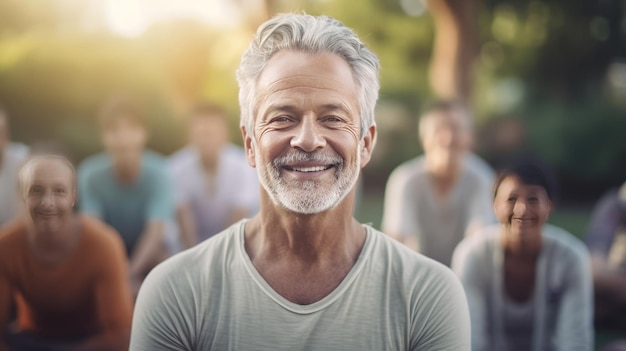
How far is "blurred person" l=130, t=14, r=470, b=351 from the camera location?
6.03ft

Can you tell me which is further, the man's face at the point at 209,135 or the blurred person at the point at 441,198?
the man's face at the point at 209,135

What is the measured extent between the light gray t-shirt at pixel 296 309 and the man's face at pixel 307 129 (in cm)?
20

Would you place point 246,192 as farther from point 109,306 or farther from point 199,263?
point 199,263

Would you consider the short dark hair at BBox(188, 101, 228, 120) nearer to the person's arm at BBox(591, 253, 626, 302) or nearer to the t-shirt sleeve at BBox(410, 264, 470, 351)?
the person's arm at BBox(591, 253, 626, 302)

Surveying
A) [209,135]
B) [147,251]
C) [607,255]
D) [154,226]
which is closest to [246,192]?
[209,135]

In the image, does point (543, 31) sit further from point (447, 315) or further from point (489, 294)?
point (447, 315)

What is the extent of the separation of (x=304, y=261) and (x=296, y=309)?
0.15 m

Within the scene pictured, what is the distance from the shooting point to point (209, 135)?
5762mm

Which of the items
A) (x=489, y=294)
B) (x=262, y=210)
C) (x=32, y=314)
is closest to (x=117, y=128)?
(x=32, y=314)

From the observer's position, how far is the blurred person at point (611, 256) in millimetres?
→ 5141

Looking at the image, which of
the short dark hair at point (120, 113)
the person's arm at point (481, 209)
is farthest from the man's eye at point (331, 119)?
the short dark hair at point (120, 113)

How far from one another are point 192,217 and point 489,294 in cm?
294

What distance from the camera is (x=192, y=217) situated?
573 cm

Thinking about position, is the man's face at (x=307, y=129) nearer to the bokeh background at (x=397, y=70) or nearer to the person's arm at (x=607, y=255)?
the person's arm at (x=607, y=255)
